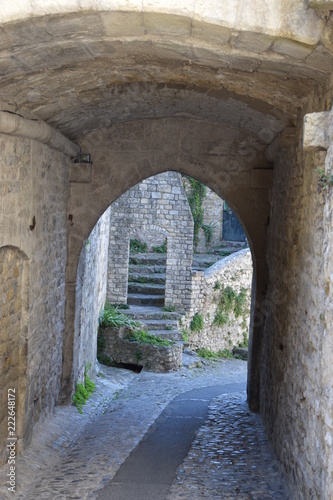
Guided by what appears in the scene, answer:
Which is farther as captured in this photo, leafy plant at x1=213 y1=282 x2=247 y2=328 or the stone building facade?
leafy plant at x1=213 y1=282 x2=247 y2=328

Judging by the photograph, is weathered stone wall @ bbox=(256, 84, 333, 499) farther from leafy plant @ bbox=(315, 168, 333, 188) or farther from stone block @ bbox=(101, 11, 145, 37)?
stone block @ bbox=(101, 11, 145, 37)

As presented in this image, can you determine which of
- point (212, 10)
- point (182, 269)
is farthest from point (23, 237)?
point (182, 269)

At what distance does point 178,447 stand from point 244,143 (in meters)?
3.78

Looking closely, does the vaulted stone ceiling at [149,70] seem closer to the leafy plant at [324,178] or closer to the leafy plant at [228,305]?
the leafy plant at [324,178]

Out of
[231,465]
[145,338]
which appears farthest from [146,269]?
[231,465]

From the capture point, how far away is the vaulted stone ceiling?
358cm

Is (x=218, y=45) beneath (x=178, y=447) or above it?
above

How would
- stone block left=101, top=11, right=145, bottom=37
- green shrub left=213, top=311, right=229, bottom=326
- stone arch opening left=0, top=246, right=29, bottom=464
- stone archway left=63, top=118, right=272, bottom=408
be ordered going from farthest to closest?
green shrub left=213, top=311, right=229, bottom=326 < stone archway left=63, top=118, right=272, bottom=408 < stone arch opening left=0, top=246, right=29, bottom=464 < stone block left=101, top=11, right=145, bottom=37

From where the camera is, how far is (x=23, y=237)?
5.76 metres

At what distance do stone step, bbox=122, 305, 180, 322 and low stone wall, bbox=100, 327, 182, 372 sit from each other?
1451 millimetres

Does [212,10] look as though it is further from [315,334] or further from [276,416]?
[276,416]

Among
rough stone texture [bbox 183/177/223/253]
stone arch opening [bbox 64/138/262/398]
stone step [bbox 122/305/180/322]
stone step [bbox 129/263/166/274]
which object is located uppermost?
rough stone texture [bbox 183/177/223/253]

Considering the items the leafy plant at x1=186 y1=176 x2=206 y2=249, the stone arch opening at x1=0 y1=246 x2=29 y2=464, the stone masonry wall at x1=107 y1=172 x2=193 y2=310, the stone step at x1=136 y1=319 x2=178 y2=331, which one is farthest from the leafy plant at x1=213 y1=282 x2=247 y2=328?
the stone arch opening at x1=0 y1=246 x2=29 y2=464

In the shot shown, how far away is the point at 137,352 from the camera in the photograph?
12516mm
